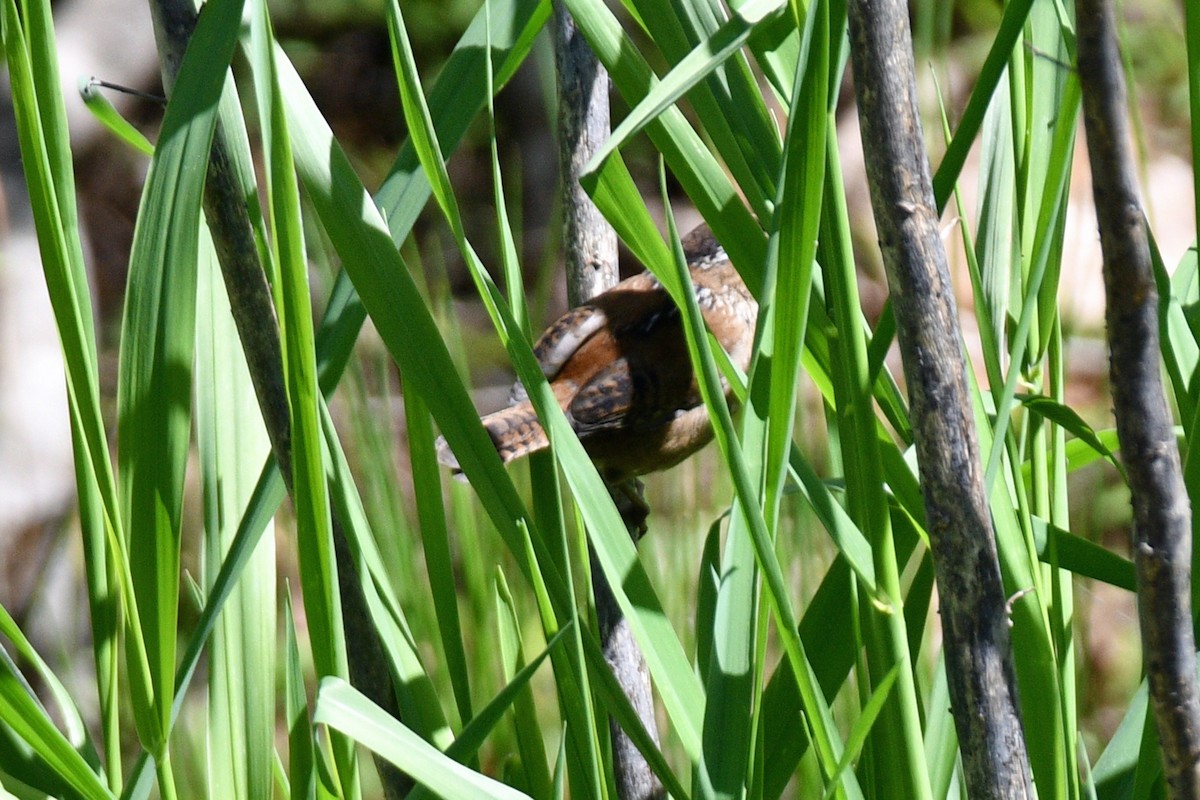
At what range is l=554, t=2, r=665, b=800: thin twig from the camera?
91 cm

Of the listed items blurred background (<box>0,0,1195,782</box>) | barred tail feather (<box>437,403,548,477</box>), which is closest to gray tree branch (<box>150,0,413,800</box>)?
barred tail feather (<box>437,403,548,477</box>)

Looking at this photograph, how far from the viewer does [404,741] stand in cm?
50

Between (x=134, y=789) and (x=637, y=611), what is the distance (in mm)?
267

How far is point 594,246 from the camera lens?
1.17 metres

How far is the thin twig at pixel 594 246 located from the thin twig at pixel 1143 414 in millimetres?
411

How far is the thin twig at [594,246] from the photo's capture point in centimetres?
91

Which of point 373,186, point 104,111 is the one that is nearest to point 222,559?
point 104,111

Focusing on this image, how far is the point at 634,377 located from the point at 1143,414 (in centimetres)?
113

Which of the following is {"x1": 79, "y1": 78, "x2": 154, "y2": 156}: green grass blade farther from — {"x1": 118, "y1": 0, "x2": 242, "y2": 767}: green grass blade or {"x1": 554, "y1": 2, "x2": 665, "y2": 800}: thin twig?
{"x1": 554, "y1": 2, "x2": 665, "y2": 800}: thin twig

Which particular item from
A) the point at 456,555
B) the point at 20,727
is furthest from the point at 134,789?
the point at 456,555

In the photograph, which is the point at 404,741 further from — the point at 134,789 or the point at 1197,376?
the point at 1197,376

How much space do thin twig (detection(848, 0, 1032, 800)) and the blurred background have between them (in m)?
1.67

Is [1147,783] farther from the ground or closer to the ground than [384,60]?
closer to the ground

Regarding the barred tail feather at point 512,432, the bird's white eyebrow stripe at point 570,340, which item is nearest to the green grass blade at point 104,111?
the barred tail feather at point 512,432
